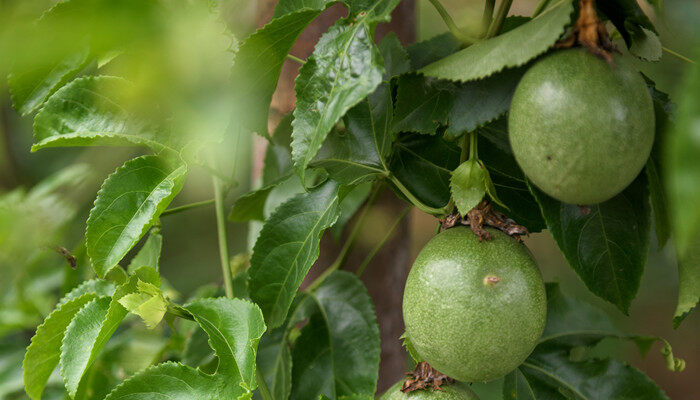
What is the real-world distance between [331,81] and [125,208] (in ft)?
1.00

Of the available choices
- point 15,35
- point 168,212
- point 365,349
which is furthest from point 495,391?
point 15,35

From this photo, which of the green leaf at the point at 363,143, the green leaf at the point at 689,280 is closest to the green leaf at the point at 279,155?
the green leaf at the point at 363,143

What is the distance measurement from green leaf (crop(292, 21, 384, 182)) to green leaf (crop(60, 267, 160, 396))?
283 mm

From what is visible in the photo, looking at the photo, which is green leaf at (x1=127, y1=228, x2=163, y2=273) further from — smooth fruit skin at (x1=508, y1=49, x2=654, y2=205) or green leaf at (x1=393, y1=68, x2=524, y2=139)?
smooth fruit skin at (x1=508, y1=49, x2=654, y2=205)

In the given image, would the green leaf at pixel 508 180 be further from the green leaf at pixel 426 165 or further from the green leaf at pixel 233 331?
the green leaf at pixel 233 331

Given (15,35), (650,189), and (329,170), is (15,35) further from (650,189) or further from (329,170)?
(650,189)

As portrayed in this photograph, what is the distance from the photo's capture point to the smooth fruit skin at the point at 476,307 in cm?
58

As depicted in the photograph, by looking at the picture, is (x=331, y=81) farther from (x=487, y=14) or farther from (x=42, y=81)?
(x=42, y=81)

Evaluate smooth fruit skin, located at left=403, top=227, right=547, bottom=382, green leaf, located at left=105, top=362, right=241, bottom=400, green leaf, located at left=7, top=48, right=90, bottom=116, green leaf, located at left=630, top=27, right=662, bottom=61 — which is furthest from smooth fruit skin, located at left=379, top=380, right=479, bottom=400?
green leaf, located at left=7, top=48, right=90, bottom=116

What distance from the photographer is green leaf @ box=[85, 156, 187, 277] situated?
0.75m

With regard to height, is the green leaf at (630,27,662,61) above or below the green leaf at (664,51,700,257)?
below

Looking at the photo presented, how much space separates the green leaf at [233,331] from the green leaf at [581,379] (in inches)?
13.8

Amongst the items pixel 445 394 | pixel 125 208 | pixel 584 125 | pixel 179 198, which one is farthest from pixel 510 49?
pixel 179 198

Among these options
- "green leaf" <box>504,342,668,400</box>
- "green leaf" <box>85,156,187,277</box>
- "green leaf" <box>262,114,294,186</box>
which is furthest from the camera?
"green leaf" <box>262,114,294,186</box>
